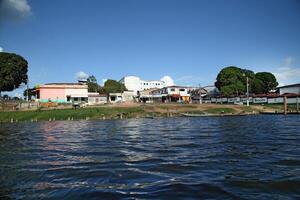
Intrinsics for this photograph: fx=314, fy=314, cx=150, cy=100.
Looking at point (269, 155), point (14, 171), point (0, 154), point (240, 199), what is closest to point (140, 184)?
point (240, 199)

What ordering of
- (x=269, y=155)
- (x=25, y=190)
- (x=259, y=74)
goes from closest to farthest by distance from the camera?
(x=25, y=190) < (x=269, y=155) < (x=259, y=74)

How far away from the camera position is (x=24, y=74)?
321 ft

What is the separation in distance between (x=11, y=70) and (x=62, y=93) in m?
16.7

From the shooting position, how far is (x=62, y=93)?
100188mm

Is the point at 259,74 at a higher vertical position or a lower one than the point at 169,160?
higher

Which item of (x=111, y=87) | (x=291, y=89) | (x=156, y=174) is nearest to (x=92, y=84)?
(x=111, y=87)

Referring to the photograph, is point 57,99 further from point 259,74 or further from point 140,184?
point 140,184

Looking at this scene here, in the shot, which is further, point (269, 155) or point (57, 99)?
point (57, 99)

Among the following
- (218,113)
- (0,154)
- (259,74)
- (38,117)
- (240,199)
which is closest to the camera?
(240,199)

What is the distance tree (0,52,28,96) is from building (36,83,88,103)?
677 cm

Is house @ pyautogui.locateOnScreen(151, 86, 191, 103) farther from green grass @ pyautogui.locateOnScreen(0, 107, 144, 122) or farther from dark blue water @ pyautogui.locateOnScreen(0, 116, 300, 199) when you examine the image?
dark blue water @ pyautogui.locateOnScreen(0, 116, 300, 199)

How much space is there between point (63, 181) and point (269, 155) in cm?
960

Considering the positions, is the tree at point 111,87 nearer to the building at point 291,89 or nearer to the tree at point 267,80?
the tree at point 267,80

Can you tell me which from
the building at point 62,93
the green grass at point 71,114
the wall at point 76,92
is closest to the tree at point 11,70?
the building at point 62,93
